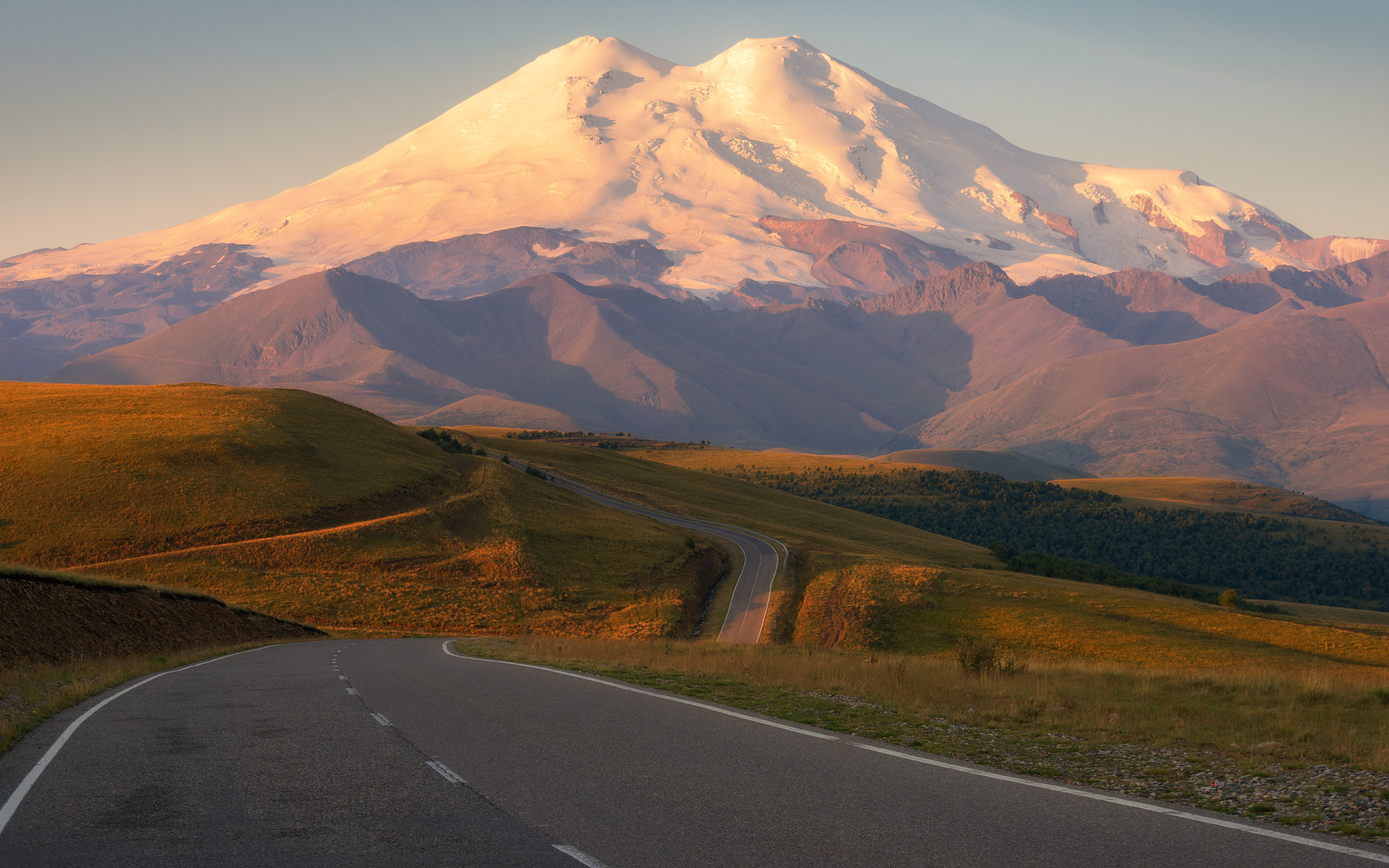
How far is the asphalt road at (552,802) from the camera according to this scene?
9.07 meters

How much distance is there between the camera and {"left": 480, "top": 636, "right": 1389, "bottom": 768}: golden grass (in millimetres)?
16328

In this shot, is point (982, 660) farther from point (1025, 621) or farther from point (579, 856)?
point (1025, 621)

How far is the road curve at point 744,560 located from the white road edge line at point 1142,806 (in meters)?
40.2

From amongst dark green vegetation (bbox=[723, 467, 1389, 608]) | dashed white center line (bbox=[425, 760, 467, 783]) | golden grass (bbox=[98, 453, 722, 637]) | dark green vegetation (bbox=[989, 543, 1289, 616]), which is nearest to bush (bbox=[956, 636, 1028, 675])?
dashed white center line (bbox=[425, 760, 467, 783])

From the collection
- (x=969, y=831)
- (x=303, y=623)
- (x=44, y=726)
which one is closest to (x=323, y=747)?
(x=44, y=726)

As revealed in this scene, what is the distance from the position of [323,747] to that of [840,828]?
740 centimetres

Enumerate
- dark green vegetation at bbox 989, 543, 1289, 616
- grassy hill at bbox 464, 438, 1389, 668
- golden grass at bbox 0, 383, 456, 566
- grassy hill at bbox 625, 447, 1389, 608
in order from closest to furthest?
grassy hill at bbox 464, 438, 1389, 668 < golden grass at bbox 0, 383, 456, 566 < dark green vegetation at bbox 989, 543, 1289, 616 < grassy hill at bbox 625, 447, 1389, 608

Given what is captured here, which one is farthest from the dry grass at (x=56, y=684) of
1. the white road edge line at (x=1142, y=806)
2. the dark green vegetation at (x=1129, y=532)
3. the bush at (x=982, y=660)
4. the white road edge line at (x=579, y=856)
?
the dark green vegetation at (x=1129, y=532)

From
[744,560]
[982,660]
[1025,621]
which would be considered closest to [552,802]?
[982,660]

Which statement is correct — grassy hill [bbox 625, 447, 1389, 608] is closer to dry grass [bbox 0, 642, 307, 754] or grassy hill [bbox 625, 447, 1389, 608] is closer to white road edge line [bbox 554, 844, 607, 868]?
dry grass [bbox 0, 642, 307, 754]

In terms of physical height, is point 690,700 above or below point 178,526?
above

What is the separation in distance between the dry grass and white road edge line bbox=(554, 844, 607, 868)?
861cm

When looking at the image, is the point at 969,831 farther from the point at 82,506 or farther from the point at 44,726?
the point at 82,506

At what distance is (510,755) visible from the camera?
13.2m
